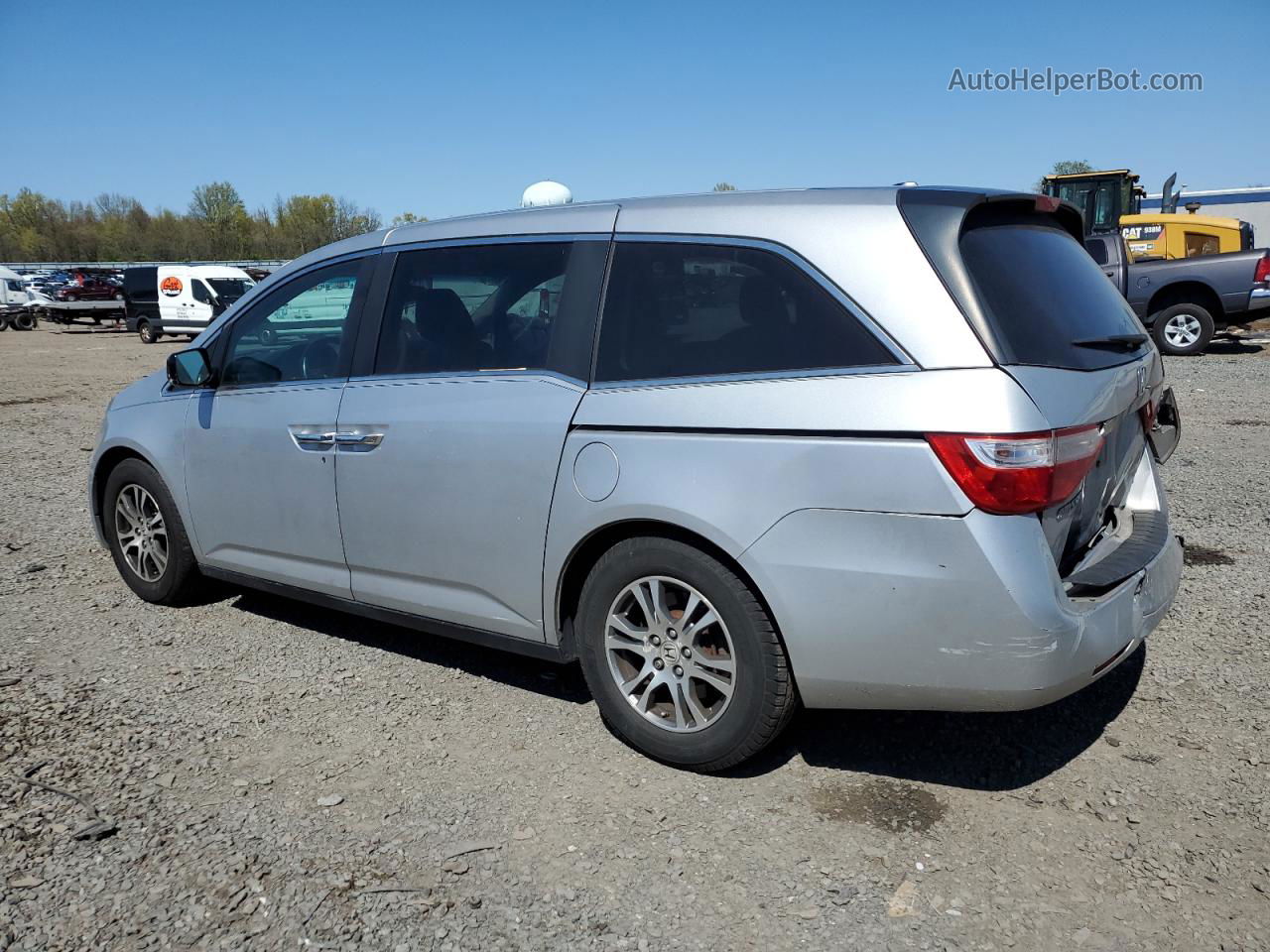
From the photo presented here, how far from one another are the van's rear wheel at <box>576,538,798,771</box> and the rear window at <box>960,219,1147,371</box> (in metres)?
1.07

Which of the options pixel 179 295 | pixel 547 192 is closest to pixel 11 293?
pixel 179 295

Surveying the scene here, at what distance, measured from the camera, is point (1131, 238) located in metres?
18.6

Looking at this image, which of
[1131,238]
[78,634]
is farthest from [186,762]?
[1131,238]

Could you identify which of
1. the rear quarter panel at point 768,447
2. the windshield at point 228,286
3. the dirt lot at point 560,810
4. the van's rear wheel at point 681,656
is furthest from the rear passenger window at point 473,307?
the windshield at point 228,286

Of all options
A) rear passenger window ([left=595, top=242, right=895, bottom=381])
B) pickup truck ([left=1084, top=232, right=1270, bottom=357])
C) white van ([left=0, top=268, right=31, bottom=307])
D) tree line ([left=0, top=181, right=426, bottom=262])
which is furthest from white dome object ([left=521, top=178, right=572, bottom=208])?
tree line ([left=0, top=181, right=426, bottom=262])

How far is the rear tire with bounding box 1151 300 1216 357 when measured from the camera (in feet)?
53.2

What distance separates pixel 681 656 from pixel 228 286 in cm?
2634

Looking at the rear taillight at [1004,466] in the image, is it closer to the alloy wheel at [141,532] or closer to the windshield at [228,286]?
the alloy wheel at [141,532]

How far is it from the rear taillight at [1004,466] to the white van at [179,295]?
→ 25793 mm

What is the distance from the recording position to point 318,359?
168 inches

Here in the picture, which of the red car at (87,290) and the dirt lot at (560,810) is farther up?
the red car at (87,290)

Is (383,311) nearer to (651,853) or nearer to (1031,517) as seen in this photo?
(651,853)

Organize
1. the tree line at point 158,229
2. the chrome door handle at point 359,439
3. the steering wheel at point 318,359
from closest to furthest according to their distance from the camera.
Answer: the chrome door handle at point 359,439 → the steering wheel at point 318,359 → the tree line at point 158,229

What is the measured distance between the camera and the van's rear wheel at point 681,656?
3.02m
